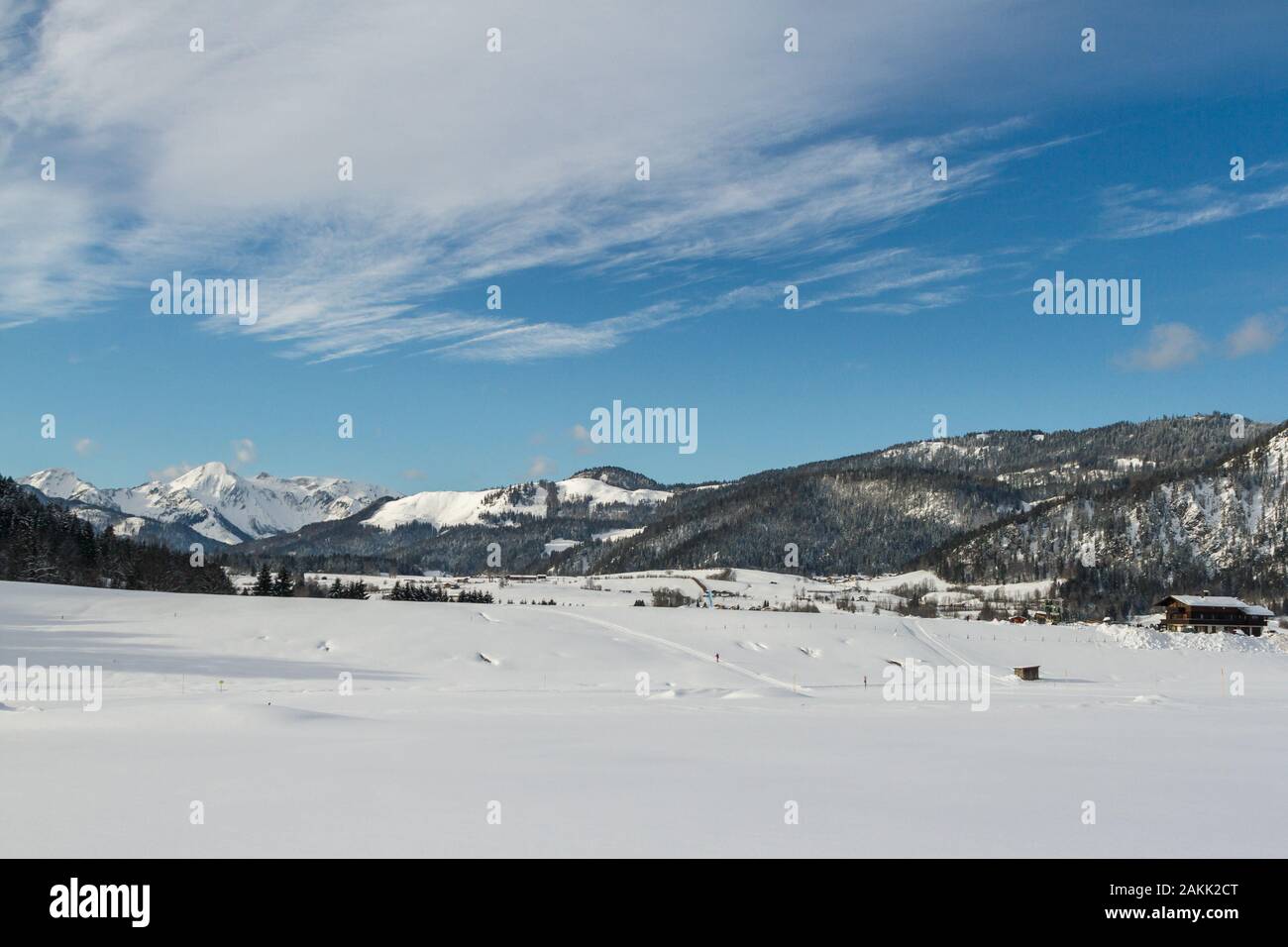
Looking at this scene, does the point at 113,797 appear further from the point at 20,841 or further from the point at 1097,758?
the point at 1097,758

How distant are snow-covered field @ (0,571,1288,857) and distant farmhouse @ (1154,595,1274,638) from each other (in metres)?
63.2

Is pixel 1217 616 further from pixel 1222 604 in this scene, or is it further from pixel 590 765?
pixel 590 765

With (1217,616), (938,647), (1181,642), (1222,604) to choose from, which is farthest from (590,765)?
(1222,604)

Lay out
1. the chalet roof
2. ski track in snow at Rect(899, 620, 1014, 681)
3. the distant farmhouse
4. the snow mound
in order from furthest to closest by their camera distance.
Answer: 1. the chalet roof
2. the distant farmhouse
3. the snow mound
4. ski track in snow at Rect(899, 620, 1014, 681)

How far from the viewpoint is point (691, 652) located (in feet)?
213

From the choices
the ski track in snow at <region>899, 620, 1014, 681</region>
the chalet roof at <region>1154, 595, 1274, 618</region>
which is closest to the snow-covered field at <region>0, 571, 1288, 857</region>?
the ski track in snow at <region>899, 620, 1014, 681</region>

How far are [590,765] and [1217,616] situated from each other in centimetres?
11459

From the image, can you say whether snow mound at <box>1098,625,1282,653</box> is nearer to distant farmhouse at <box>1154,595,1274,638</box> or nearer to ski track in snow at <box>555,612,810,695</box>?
distant farmhouse at <box>1154,595,1274,638</box>

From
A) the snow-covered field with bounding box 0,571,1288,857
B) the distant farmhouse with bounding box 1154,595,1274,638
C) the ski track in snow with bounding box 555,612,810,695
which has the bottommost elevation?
the distant farmhouse with bounding box 1154,595,1274,638

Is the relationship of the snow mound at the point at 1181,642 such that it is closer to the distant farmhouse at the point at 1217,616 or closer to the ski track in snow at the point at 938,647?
the ski track in snow at the point at 938,647

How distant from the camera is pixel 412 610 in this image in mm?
69625

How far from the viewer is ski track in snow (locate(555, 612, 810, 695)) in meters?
54.7

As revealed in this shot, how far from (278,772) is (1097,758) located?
54.5 ft

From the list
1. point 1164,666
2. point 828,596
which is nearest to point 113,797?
point 1164,666
